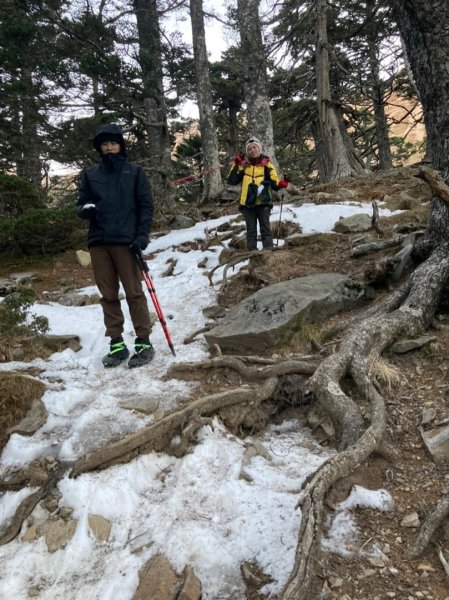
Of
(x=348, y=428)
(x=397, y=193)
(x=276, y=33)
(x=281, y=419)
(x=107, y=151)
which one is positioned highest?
(x=276, y=33)

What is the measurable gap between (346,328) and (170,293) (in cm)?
385

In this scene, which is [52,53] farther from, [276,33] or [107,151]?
[107,151]

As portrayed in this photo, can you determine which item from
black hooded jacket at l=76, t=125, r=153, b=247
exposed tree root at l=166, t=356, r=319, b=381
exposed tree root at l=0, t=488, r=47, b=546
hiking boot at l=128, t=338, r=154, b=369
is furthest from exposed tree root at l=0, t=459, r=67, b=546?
black hooded jacket at l=76, t=125, r=153, b=247

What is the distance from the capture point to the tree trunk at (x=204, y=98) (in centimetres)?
1512

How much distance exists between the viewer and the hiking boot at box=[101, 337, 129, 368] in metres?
5.01

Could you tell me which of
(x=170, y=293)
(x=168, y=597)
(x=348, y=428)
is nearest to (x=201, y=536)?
(x=168, y=597)

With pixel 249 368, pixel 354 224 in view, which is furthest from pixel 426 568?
pixel 354 224

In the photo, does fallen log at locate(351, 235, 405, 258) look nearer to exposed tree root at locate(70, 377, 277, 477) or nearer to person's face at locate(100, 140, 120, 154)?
exposed tree root at locate(70, 377, 277, 477)

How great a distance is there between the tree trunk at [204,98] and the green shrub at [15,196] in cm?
611

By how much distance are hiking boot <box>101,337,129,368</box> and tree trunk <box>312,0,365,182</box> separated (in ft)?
39.1

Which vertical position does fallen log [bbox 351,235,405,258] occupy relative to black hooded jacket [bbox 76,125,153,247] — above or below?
below

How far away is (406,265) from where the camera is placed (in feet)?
18.5

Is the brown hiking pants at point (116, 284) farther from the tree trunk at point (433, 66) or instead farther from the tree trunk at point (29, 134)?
the tree trunk at point (29, 134)

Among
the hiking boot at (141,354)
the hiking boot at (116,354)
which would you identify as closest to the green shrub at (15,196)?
the hiking boot at (116,354)
